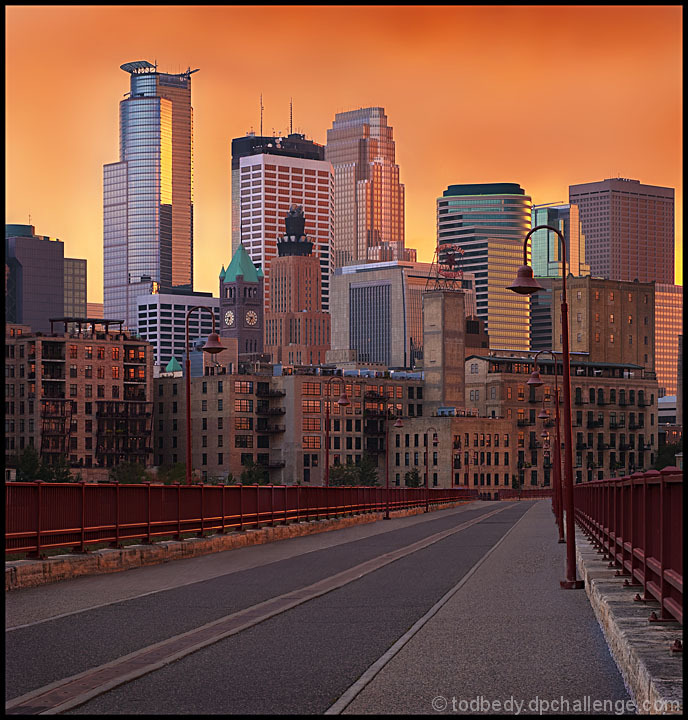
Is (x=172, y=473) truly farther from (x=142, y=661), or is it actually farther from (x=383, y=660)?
(x=383, y=660)

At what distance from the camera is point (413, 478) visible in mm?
184125

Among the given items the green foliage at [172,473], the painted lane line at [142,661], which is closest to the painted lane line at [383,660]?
the painted lane line at [142,661]

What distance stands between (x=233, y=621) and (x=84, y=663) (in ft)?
13.6

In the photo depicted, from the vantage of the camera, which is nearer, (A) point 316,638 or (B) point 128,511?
(A) point 316,638

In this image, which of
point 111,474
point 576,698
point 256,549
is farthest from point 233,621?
point 111,474

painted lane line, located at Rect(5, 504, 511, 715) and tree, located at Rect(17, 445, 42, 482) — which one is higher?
painted lane line, located at Rect(5, 504, 511, 715)

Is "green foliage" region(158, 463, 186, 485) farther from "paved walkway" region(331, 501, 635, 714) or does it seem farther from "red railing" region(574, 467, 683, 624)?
"red railing" region(574, 467, 683, 624)

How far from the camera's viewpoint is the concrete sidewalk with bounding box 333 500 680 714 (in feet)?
39.7

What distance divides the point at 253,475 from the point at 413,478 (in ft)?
78.6

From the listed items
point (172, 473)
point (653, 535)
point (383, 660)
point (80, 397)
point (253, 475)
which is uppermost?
point (80, 397)

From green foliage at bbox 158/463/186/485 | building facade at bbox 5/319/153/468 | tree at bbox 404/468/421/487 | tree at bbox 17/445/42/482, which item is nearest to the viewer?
tree at bbox 17/445/42/482

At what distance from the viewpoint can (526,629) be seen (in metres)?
17.8

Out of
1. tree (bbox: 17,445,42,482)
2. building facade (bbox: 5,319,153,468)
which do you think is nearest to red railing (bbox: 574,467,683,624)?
tree (bbox: 17,445,42,482)

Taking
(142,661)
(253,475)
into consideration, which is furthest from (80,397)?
(142,661)
